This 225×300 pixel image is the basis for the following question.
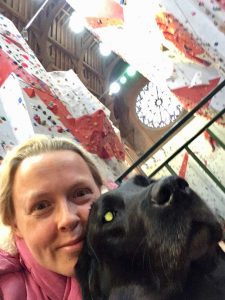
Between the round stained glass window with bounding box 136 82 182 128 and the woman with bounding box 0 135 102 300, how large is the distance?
833 centimetres

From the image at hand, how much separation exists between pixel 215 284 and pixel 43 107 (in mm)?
1501

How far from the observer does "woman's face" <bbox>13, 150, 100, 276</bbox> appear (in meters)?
1.17

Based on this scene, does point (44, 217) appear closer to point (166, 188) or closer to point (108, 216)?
point (108, 216)

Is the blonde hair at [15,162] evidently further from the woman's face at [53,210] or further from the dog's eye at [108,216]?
the dog's eye at [108,216]

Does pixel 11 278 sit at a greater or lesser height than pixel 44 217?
lesser

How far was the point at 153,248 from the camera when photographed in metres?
1.00

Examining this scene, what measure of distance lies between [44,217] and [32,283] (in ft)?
0.91

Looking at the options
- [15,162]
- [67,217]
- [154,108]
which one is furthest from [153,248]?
[154,108]

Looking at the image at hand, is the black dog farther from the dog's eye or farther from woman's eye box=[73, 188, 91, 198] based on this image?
woman's eye box=[73, 188, 91, 198]

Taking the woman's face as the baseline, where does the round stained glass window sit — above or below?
below

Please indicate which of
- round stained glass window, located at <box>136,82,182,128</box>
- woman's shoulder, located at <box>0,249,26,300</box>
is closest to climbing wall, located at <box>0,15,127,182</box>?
woman's shoulder, located at <box>0,249,26,300</box>

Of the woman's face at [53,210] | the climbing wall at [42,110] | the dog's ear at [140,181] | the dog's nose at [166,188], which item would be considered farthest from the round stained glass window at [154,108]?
the dog's nose at [166,188]

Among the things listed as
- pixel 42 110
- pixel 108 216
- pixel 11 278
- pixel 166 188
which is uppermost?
pixel 166 188

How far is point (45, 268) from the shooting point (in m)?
1.26
